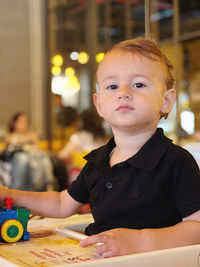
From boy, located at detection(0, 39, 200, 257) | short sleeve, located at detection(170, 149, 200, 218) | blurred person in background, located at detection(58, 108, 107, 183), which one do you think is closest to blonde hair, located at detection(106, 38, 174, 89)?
boy, located at detection(0, 39, 200, 257)

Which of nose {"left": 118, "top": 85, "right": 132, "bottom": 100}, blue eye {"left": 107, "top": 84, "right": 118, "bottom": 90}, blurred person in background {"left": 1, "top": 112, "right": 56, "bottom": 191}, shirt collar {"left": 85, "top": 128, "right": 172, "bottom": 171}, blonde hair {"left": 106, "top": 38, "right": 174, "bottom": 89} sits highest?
blonde hair {"left": 106, "top": 38, "right": 174, "bottom": 89}

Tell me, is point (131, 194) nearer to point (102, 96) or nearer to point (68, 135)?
point (102, 96)

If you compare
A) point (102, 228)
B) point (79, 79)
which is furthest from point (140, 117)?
point (79, 79)

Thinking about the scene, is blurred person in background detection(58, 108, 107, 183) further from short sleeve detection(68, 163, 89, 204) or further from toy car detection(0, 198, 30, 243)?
toy car detection(0, 198, 30, 243)

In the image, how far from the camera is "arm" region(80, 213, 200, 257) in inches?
31.3

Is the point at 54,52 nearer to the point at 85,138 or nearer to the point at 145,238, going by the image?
the point at 85,138

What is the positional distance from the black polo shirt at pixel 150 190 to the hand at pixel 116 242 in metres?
0.14

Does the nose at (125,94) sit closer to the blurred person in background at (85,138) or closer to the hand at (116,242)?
the hand at (116,242)

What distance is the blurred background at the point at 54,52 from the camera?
8203 mm

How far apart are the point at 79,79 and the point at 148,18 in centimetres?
683

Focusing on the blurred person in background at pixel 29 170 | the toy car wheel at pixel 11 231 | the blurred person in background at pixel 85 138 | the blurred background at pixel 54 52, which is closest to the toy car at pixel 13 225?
the toy car wheel at pixel 11 231

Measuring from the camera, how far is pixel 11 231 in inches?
38.9

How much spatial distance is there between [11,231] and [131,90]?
0.41 meters

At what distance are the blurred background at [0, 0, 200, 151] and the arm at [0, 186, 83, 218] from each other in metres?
6.60
